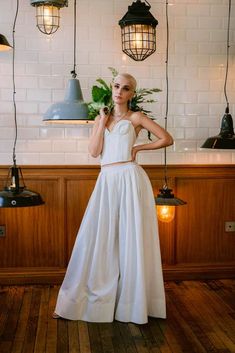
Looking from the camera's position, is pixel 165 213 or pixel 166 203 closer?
pixel 166 203

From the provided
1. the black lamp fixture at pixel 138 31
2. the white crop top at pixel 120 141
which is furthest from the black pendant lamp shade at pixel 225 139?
the black lamp fixture at pixel 138 31

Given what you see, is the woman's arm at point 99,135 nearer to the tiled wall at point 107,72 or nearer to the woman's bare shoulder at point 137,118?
the woman's bare shoulder at point 137,118

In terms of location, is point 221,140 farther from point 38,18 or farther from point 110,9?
point 38,18

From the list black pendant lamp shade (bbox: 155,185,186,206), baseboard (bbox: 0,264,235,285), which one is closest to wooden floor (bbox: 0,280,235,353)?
baseboard (bbox: 0,264,235,285)

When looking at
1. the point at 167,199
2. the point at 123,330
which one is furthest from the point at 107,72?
the point at 123,330

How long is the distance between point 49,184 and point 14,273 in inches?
35.0

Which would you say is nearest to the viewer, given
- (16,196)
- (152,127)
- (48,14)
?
(16,196)

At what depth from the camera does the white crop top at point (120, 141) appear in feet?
12.3

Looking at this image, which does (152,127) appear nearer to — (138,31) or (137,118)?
(137,118)

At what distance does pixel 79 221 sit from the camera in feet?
15.8

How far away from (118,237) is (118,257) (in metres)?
0.15

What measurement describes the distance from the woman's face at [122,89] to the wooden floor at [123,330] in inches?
65.1

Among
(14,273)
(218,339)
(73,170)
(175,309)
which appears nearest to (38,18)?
(73,170)

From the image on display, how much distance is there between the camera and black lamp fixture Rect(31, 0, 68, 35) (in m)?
4.23
